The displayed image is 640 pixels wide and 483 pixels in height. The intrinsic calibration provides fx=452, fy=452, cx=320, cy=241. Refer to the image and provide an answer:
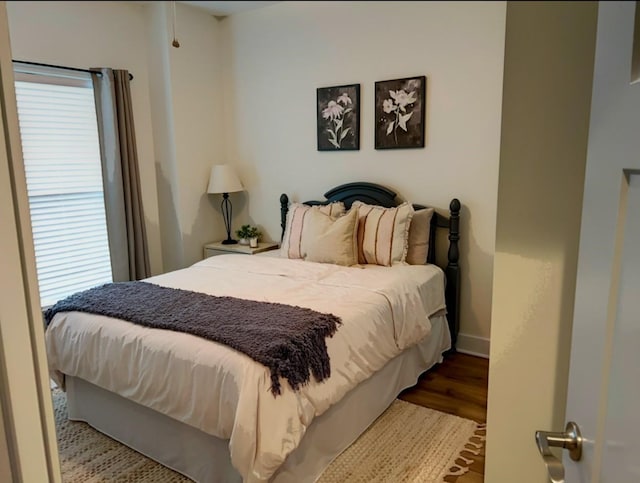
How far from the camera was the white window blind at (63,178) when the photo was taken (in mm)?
2850

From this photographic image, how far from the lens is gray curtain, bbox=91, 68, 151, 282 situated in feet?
10.5

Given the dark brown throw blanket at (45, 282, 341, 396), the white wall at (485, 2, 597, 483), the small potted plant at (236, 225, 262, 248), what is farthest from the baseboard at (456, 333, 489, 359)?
the white wall at (485, 2, 597, 483)

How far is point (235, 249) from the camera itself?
3.80 m

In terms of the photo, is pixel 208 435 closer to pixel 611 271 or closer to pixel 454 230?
pixel 611 271

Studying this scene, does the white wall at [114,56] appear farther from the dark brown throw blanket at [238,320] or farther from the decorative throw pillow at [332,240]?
the decorative throw pillow at [332,240]

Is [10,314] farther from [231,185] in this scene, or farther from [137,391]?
[231,185]

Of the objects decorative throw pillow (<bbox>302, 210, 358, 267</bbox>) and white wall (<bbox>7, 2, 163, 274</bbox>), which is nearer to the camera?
white wall (<bbox>7, 2, 163, 274</bbox>)

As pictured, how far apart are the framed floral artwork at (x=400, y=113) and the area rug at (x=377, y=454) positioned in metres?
1.81

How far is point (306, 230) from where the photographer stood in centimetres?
325

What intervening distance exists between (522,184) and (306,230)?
247 centimetres

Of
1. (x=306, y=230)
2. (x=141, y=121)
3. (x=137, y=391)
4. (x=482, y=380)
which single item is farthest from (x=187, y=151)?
(x=482, y=380)

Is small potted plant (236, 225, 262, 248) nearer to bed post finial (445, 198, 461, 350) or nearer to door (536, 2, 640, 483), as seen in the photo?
bed post finial (445, 198, 461, 350)

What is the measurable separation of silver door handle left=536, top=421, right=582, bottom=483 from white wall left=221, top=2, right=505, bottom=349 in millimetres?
1852

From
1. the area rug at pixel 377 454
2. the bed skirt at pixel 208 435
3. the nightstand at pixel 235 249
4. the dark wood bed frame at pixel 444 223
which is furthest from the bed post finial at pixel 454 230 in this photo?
the nightstand at pixel 235 249
